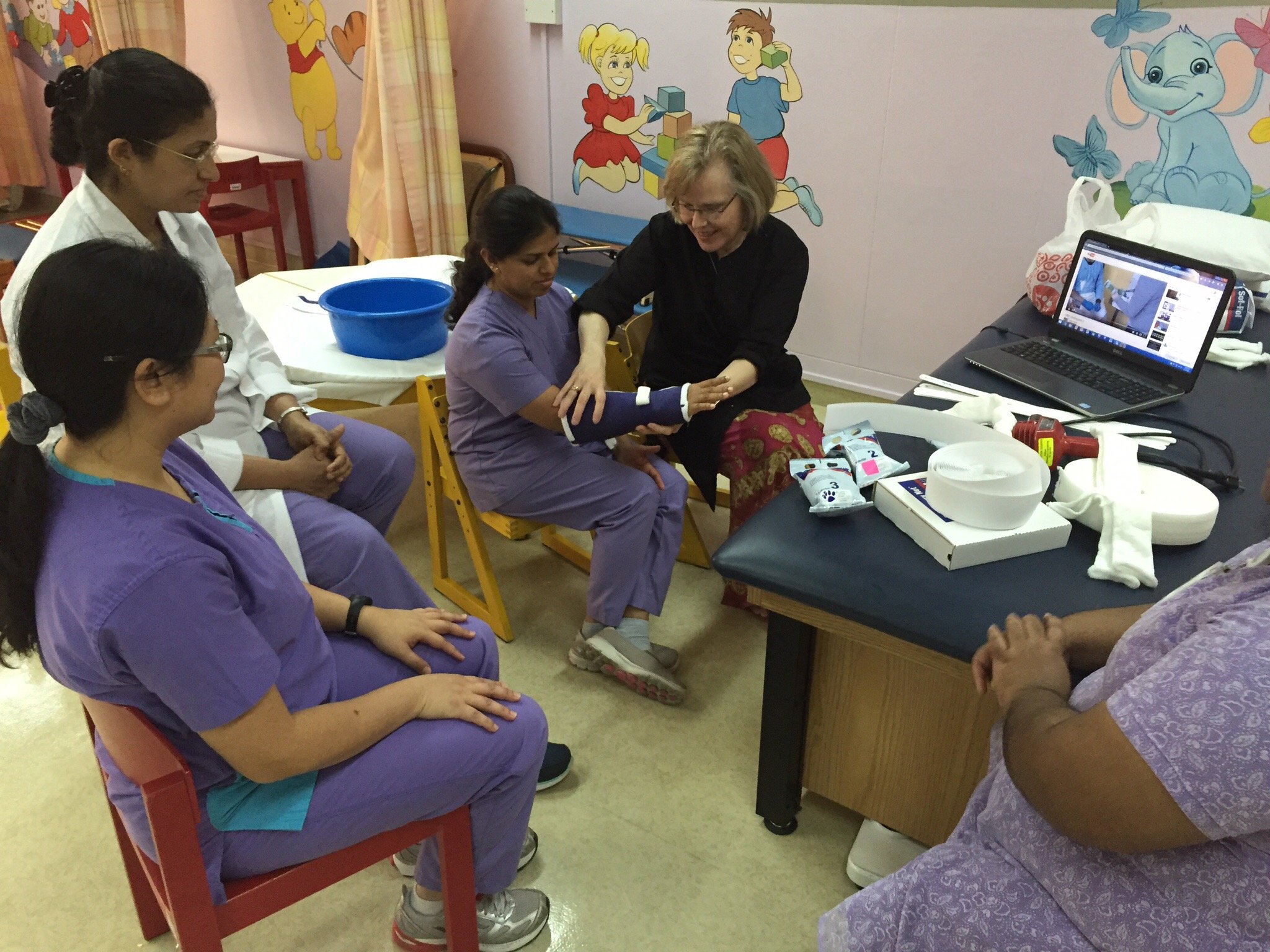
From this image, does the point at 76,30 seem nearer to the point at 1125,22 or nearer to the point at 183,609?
the point at 1125,22

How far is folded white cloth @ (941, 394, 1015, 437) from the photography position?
178 centimetres

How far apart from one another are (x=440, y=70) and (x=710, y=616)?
252 cm

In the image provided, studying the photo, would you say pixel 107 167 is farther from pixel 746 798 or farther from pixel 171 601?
pixel 746 798

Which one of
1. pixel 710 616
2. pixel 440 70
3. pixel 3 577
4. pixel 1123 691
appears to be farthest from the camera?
pixel 440 70

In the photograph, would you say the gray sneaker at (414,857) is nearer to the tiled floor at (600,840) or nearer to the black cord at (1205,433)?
the tiled floor at (600,840)

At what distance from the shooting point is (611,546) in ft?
6.98

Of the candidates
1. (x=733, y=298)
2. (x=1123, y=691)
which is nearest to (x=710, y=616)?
(x=733, y=298)

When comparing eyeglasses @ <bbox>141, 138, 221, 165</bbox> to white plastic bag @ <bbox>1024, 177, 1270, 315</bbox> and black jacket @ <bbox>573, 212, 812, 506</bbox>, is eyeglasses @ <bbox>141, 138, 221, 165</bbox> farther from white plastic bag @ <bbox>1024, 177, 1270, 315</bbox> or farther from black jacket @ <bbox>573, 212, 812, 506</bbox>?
white plastic bag @ <bbox>1024, 177, 1270, 315</bbox>

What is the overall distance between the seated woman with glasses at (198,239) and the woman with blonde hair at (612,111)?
2.06 meters

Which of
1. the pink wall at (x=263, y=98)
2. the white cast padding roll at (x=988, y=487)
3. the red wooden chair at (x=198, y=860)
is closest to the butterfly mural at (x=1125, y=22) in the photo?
the white cast padding roll at (x=988, y=487)

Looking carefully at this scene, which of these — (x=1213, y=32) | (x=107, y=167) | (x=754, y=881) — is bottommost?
(x=754, y=881)

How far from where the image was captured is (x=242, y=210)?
15.4 feet

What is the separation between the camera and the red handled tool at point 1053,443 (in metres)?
1.62

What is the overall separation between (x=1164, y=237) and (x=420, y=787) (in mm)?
2436
